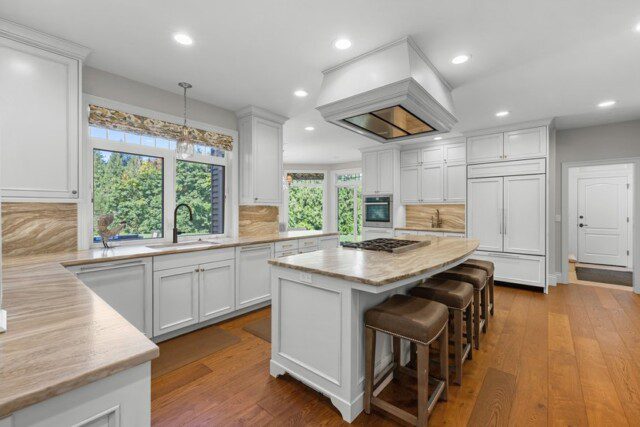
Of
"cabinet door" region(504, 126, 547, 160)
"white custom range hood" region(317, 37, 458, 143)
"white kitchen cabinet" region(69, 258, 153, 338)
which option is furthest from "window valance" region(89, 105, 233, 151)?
"cabinet door" region(504, 126, 547, 160)

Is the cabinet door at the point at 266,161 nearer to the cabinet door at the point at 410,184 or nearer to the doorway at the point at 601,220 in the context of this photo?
the cabinet door at the point at 410,184

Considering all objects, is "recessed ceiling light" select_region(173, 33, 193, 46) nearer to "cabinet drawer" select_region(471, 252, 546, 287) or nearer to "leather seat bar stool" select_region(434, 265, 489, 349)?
"leather seat bar stool" select_region(434, 265, 489, 349)

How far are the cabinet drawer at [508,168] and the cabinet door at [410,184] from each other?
3.18 feet

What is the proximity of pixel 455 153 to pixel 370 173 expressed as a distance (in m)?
1.65

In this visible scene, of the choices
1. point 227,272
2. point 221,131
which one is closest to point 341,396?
point 227,272

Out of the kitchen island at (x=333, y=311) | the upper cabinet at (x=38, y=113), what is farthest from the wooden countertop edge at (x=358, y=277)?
the upper cabinet at (x=38, y=113)

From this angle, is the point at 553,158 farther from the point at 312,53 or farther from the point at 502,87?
the point at 312,53

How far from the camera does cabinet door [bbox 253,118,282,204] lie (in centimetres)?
378

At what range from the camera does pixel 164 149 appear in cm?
321

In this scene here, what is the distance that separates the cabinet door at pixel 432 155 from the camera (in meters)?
5.30

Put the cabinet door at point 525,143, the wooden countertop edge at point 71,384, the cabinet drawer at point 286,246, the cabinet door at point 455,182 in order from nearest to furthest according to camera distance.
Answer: the wooden countertop edge at point 71,384 → the cabinet drawer at point 286,246 → the cabinet door at point 525,143 → the cabinet door at point 455,182

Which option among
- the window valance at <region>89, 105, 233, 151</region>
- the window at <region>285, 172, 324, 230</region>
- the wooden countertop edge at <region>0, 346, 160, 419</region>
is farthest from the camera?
→ the window at <region>285, 172, 324, 230</region>

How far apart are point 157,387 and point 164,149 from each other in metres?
2.34

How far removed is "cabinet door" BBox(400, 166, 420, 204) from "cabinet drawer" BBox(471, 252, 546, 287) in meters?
1.53
